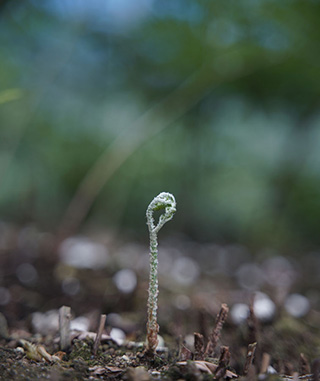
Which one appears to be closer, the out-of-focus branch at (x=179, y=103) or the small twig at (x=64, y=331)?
the small twig at (x=64, y=331)

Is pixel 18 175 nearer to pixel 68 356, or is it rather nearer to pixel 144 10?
pixel 144 10

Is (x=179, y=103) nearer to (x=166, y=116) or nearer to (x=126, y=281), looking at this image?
(x=166, y=116)

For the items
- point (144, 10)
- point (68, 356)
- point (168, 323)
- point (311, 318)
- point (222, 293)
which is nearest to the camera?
point (68, 356)

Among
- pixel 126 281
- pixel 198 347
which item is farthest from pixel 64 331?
pixel 126 281

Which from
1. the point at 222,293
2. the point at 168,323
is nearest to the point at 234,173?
the point at 222,293

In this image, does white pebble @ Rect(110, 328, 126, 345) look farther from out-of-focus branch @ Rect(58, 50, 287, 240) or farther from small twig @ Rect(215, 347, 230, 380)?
out-of-focus branch @ Rect(58, 50, 287, 240)

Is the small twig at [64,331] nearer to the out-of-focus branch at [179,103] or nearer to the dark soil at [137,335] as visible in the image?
the dark soil at [137,335]

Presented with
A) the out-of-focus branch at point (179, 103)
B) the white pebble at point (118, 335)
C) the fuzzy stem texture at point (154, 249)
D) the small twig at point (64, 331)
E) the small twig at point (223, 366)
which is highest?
the out-of-focus branch at point (179, 103)

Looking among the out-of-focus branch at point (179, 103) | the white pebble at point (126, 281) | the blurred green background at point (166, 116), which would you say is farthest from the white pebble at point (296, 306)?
the out-of-focus branch at point (179, 103)
